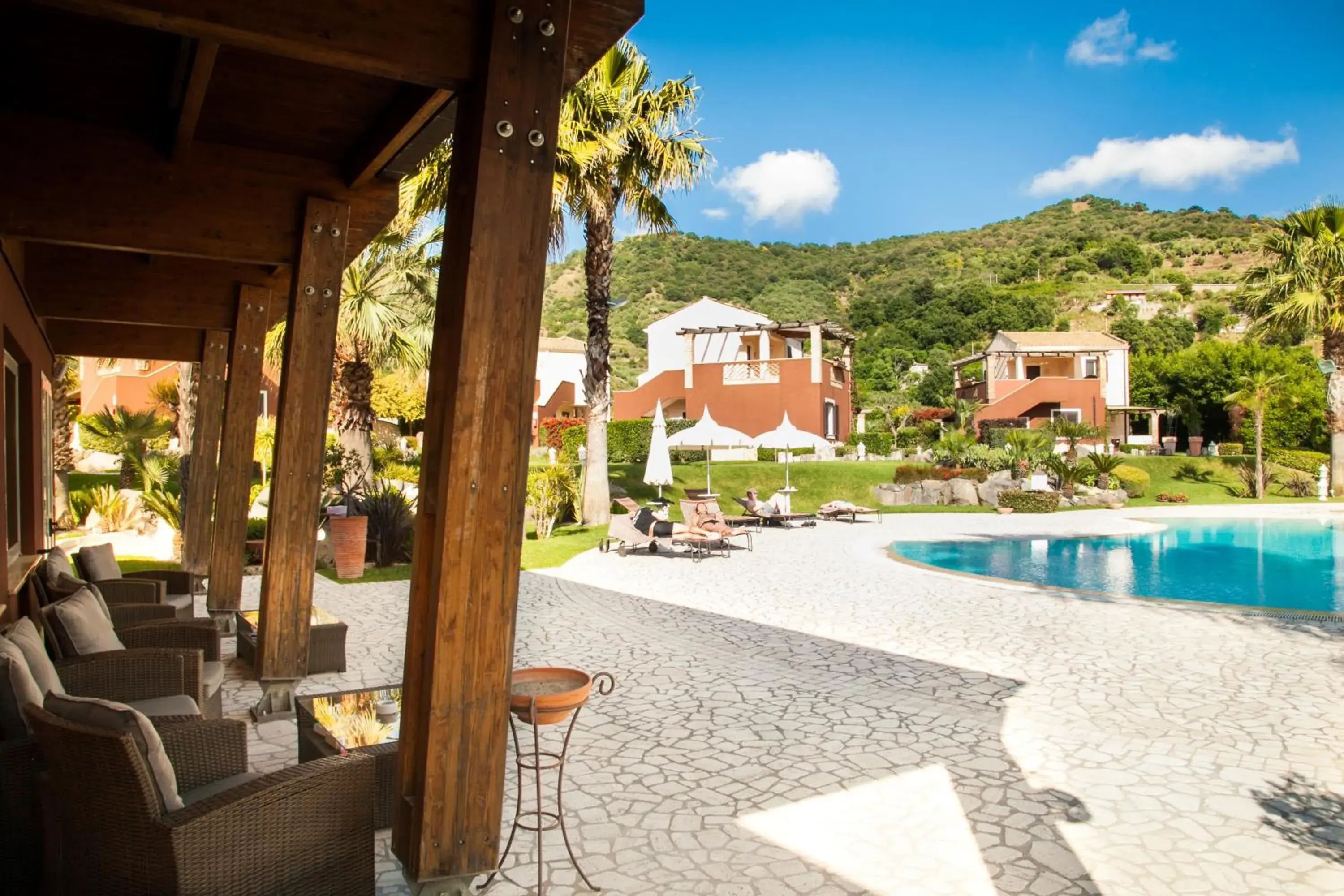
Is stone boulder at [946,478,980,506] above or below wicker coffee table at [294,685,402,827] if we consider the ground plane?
above

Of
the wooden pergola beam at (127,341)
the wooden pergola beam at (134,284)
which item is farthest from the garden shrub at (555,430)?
the wooden pergola beam at (134,284)

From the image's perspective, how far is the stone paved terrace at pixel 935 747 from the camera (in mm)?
3242

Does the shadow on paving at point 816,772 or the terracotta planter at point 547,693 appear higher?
the terracotta planter at point 547,693

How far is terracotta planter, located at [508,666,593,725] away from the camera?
2943 mm

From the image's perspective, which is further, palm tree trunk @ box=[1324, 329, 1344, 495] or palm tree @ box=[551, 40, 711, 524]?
palm tree trunk @ box=[1324, 329, 1344, 495]

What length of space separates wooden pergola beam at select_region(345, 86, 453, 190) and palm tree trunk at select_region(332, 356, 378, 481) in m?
11.8

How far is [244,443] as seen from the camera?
7.32 metres

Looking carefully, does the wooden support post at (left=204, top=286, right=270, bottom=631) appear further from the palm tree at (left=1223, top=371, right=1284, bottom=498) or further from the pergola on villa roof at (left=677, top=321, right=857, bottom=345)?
the pergola on villa roof at (left=677, top=321, right=857, bottom=345)

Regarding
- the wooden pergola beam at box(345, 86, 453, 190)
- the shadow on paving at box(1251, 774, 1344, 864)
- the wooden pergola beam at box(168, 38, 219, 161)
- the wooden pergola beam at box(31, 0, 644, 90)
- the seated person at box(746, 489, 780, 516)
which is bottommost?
the shadow on paving at box(1251, 774, 1344, 864)

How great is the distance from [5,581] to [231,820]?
3.44 m

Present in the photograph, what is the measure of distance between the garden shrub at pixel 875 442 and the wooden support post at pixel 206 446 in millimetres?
24055

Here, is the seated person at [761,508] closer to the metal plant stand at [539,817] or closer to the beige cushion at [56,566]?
the beige cushion at [56,566]

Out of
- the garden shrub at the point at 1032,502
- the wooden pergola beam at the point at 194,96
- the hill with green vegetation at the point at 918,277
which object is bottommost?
the garden shrub at the point at 1032,502

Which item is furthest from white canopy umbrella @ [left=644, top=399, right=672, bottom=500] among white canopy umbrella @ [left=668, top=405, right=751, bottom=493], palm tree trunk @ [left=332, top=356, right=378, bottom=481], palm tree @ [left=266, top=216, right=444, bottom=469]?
palm tree trunk @ [left=332, top=356, right=378, bottom=481]
